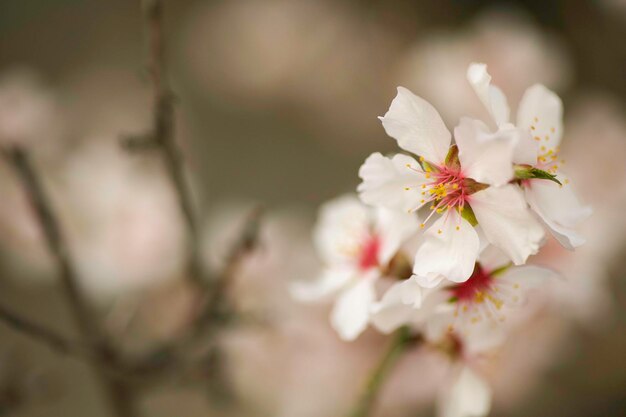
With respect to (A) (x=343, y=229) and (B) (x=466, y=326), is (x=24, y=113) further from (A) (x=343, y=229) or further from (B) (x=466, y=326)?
(B) (x=466, y=326)

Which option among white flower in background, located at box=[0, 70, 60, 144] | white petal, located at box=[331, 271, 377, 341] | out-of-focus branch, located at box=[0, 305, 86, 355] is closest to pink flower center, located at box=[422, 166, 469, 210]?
white petal, located at box=[331, 271, 377, 341]

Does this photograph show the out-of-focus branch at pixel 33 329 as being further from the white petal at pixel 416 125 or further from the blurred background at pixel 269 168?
the white petal at pixel 416 125

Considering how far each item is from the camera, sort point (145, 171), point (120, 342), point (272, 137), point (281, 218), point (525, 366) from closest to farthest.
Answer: point (120, 342) → point (525, 366) → point (145, 171) → point (281, 218) → point (272, 137)

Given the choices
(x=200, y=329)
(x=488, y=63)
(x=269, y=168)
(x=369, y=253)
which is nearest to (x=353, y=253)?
(x=369, y=253)

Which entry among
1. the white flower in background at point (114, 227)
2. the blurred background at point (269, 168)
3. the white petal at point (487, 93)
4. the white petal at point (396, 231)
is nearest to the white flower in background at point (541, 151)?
the white petal at point (487, 93)

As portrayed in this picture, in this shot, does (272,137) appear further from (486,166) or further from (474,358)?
(486,166)

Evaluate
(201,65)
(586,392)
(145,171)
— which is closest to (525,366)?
(586,392)

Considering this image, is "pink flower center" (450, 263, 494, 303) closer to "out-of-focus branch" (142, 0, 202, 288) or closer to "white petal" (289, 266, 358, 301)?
"white petal" (289, 266, 358, 301)
